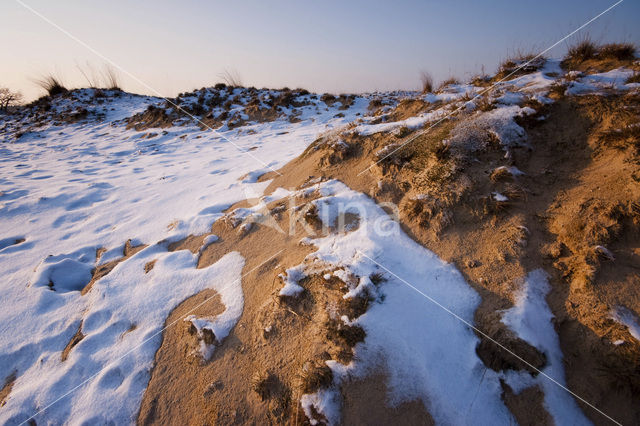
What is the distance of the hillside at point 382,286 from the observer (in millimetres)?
1853

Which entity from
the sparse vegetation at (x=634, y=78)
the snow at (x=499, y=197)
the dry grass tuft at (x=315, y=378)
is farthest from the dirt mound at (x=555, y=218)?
the dry grass tuft at (x=315, y=378)

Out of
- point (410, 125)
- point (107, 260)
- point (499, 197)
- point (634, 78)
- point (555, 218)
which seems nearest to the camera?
point (555, 218)

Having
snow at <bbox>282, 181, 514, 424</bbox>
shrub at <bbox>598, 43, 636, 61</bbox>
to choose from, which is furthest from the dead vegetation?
snow at <bbox>282, 181, 514, 424</bbox>

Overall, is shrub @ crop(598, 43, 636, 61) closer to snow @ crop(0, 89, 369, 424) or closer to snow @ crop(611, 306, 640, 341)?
snow @ crop(611, 306, 640, 341)

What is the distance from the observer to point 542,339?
1.93 metres

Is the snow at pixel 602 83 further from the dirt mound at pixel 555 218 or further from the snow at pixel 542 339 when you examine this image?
the snow at pixel 542 339

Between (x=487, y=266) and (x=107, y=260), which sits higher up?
(x=487, y=266)

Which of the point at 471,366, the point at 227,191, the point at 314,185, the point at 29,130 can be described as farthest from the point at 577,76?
the point at 29,130

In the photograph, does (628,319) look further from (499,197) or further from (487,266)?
(499,197)

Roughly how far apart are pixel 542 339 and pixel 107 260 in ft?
16.3

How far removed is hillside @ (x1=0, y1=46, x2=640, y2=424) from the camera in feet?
6.08

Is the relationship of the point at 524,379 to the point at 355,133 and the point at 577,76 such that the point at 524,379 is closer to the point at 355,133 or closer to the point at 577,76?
the point at 355,133

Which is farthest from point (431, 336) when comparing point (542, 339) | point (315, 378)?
point (315, 378)

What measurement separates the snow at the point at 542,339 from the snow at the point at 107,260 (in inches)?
92.1
